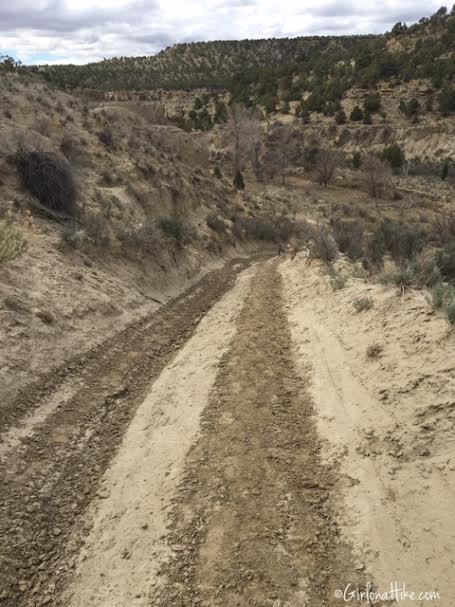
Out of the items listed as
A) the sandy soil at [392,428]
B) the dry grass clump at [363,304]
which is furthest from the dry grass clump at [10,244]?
the dry grass clump at [363,304]

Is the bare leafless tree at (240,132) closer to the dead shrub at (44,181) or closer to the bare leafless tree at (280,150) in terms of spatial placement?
the bare leafless tree at (280,150)

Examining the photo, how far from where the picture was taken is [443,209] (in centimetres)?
3472

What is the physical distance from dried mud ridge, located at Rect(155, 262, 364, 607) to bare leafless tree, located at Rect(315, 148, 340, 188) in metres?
39.8

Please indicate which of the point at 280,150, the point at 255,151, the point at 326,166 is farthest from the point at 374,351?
the point at 280,150

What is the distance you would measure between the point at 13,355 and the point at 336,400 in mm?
4988

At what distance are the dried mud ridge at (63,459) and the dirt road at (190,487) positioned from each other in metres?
0.02

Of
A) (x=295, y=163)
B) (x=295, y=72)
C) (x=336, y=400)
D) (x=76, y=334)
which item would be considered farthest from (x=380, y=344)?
(x=295, y=72)

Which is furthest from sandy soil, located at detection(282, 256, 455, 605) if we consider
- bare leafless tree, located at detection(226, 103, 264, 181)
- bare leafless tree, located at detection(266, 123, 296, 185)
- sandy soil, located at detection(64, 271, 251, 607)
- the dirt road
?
bare leafless tree, located at detection(266, 123, 296, 185)

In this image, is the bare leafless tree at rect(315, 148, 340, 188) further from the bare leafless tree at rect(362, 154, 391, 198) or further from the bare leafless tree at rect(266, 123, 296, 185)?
the bare leafless tree at rect(362, 154, 391, 198)

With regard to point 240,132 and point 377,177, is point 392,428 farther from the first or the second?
point 240,132

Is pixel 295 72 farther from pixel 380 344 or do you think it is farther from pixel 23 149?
pixel 380 344

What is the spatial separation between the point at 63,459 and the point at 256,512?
2.63 meters

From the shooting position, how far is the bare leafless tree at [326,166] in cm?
4475

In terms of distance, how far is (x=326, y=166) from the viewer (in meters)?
44.8
